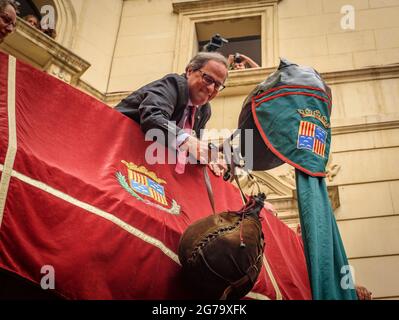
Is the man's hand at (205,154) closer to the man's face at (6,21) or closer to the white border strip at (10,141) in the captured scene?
the white border strip at (10,141)

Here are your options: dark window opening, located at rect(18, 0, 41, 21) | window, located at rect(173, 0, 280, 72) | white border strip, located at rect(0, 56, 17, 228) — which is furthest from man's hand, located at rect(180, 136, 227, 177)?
dark window opening, located at rect(18, 0, 41, 21)

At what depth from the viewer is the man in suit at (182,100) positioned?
3000 mm

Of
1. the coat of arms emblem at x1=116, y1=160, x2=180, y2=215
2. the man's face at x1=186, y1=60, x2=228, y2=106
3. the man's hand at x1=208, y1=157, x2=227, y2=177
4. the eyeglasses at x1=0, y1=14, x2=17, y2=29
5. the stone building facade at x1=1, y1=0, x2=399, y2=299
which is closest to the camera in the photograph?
the coat of arms emblem at x1=116, y1=160, x2=180, y2=215

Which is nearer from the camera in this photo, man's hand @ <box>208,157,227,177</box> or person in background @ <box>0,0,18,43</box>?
person in background @ <box>0,0,18,43</box>

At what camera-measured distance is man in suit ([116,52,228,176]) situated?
9.84ft

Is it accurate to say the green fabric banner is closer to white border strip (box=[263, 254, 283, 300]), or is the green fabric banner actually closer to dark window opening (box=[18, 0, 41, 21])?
white border strip (box=[263, 254, 283, 300])

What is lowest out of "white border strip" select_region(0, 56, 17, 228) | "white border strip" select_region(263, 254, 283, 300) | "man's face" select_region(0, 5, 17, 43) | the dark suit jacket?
"white border strip" select_region(263, 254, 283, 300)

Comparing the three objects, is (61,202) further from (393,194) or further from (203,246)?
(393,194)

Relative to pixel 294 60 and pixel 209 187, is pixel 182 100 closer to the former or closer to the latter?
pixel 209 187

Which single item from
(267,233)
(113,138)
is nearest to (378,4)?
(267,233)

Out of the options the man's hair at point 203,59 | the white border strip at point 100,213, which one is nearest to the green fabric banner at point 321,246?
the white border strip at point 100,213

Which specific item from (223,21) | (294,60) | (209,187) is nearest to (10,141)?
(209,187)

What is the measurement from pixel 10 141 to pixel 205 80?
1376mm
